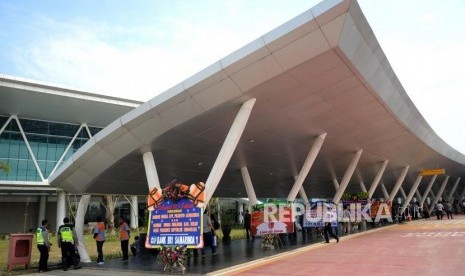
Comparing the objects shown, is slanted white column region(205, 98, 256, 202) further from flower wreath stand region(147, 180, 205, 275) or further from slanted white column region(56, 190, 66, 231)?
slanted white column region(56, 190, 66, 231)

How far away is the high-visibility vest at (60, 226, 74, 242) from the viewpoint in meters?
12.6

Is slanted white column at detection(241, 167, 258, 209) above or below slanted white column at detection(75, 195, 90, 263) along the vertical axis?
above

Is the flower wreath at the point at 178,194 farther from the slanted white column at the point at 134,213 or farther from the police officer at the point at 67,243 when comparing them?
the slanted white column at the point at 134,213

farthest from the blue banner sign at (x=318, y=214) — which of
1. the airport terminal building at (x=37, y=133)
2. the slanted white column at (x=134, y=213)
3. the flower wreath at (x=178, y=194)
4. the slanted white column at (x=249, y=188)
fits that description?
the slanted white column at (x=134, y=213)

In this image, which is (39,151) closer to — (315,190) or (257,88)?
(315,190)

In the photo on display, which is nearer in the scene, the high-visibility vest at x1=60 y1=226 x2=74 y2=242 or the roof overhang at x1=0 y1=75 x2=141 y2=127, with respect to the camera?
the high-visibility vest at x1=60 y1=226 x2=74 y2=242

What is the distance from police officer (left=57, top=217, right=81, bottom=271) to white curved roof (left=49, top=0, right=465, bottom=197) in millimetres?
2192

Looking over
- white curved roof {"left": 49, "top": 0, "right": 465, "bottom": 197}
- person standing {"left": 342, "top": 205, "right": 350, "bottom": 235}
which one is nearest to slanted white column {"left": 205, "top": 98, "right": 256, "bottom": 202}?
white curved roof {"left": 49, "top": 0, "right": 465, "bottom": 197}

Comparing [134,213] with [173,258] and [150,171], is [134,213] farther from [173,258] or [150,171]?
[173,258]

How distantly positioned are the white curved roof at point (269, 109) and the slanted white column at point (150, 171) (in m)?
0.35

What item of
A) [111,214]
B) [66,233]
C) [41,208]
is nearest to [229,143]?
[66,233]

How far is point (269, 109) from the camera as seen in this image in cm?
1404

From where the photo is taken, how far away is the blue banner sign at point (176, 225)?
11.0 m

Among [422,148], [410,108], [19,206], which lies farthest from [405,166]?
[19,206]
